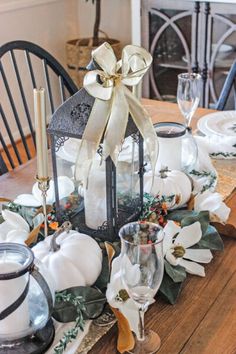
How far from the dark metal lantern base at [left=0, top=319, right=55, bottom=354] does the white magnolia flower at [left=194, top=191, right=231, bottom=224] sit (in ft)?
1.57

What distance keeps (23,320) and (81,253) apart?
0.17m

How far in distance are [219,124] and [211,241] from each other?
0.76 metres

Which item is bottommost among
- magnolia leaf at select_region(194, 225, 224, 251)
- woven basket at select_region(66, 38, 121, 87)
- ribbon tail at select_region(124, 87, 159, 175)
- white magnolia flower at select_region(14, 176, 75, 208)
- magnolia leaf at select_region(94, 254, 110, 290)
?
woven basket at select_region(66, 38, 121, 87)

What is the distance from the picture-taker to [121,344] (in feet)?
2.95

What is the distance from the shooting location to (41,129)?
1002 millimetres

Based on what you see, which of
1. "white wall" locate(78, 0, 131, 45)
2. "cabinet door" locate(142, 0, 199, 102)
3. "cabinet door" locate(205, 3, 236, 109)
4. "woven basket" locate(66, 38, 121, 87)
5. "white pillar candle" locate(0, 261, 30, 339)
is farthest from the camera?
"white wall" locate(78, 0, 131, 45)

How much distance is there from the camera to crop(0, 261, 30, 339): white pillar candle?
82cm

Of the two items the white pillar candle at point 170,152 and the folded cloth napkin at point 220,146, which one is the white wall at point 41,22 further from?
the white pillar candle at point 170,152

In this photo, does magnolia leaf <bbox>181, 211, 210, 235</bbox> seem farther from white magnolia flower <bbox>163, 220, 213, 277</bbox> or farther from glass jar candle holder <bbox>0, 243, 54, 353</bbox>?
glass jar candle holder <bbox>0, 243, 54, 353</bbox>

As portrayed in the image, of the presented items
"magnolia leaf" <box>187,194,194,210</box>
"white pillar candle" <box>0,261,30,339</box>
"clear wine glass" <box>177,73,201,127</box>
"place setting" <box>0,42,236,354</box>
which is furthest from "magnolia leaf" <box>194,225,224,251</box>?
"clear wine glass" <box>177,73,201,127</box>

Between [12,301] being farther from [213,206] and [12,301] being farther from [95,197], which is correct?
[213,206]

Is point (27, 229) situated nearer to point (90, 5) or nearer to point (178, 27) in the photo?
point (178, 27)

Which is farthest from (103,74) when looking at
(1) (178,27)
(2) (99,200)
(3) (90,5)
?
(3) (90,5)

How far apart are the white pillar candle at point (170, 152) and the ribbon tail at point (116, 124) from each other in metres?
0.36
